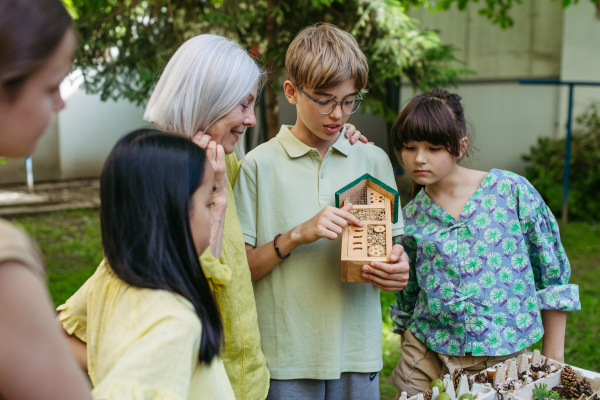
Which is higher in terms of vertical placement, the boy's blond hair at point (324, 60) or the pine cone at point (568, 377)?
the boy's blond hair at point (324, 60)

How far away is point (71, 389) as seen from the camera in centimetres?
85

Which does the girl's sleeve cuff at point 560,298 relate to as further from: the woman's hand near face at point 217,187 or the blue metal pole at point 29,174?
the blue metal pole at point 29,174

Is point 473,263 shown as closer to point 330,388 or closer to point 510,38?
point 330,388

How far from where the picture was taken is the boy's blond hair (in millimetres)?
1936

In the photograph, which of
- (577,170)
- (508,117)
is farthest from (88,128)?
(577,170)

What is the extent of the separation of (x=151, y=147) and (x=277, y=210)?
2.89ft

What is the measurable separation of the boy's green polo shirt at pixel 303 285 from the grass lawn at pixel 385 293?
2013mm

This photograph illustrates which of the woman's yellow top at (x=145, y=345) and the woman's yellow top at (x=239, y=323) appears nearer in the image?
the woman's yellow top at (x=145, y=345)

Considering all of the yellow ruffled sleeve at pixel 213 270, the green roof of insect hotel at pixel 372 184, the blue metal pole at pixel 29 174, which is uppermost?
the green roof of insect hotel at pixel 372 184

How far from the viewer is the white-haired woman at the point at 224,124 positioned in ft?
5.57

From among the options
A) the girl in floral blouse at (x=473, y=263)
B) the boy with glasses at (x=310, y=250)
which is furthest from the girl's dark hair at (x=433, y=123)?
the boy with glasses at (x=310, y=250)

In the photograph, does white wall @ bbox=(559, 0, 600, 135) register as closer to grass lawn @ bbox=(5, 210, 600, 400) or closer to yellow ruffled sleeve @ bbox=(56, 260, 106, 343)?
grass lawn @ bbox=(5, 210, 600, 400)

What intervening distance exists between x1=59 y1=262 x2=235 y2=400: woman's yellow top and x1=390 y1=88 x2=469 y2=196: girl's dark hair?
1303 mm

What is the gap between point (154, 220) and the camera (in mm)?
1154
